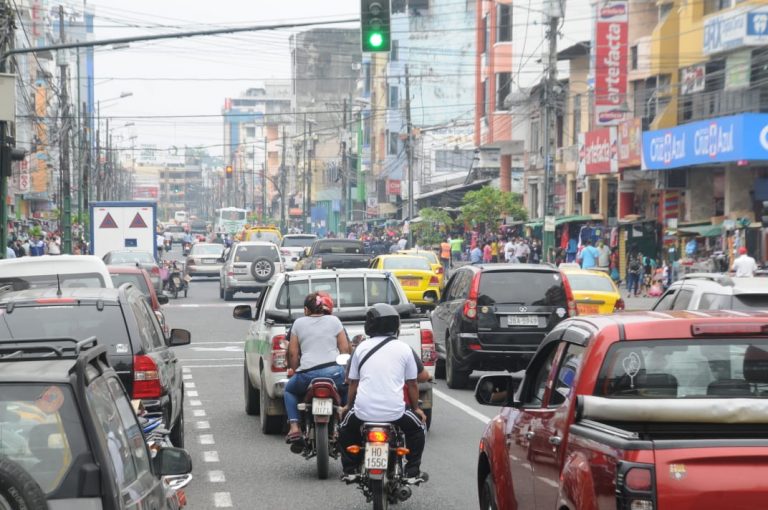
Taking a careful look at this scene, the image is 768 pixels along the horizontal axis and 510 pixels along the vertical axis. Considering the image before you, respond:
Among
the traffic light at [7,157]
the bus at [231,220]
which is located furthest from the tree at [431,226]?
the bus at [231,220]

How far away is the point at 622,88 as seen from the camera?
46.6 metres

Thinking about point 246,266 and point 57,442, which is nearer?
point 57,442

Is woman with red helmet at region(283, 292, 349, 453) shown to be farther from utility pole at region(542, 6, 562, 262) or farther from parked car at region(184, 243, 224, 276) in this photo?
parked car at region(184, 243, 224, 276)

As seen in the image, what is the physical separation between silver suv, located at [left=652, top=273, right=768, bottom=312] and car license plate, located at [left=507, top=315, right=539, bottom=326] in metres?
5.02

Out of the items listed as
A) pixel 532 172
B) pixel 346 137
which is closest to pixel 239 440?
pixel 532 172

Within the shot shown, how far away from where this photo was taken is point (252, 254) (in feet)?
145

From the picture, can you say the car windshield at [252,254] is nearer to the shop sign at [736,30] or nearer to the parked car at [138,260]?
the parked car at [138,260]

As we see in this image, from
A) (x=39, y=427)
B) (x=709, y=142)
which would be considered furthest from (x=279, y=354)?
(x=709, y=142)

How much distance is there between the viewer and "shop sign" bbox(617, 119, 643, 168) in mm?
47062

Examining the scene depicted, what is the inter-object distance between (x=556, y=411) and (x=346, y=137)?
13364 centimetres

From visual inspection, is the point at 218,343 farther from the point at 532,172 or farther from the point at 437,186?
the point at 437,186

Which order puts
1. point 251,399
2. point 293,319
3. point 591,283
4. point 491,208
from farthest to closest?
point 491,208
point 591,283
point 251,399
point 293,319

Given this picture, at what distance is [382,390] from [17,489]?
529cm

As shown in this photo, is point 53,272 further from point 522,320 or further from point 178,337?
point 522,320
